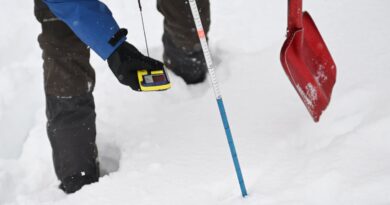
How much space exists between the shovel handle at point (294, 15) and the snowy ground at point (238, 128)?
A: 0.35 m

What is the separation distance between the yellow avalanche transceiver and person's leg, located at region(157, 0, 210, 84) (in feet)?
2.49

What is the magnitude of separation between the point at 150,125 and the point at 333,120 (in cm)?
86

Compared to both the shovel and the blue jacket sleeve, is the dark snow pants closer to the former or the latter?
the blue jacket sleeve

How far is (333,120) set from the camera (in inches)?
66.9

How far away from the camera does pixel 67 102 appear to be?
1873 millimetres

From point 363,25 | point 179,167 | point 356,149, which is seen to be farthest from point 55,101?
point 363,25

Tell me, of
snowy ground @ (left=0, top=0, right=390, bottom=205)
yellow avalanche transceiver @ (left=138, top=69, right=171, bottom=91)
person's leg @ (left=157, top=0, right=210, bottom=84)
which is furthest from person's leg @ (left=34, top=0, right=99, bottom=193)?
person's leg @ (left=157, top=0, right=210, bottom=84)

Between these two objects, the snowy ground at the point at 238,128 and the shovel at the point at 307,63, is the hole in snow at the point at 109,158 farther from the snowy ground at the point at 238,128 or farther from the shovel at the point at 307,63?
the shovel at the point at 307,63

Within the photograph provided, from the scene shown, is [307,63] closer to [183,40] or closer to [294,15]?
[294,15]

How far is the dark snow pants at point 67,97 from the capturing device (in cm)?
186

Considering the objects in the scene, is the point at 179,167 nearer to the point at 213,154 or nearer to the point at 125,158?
the point at 213,154

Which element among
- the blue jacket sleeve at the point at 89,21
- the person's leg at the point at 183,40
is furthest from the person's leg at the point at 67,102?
the person's leg at the point at 183,40

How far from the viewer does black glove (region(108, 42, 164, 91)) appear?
159 cm

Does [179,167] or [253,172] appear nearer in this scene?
[253,172]
